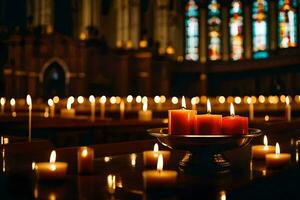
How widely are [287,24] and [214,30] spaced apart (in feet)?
12.4

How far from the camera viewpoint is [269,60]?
724 inches

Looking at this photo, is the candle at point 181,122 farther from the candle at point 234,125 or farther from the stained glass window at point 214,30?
the stained glass window at point 214,30

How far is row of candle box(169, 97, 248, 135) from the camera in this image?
1790 mm

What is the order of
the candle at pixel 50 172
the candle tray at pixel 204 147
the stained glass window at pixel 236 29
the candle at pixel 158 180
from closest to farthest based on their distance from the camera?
Result: 1. the candle at pixel 158 180
2. the candle at pixel 50 172
3. the candle tray at pixel 204 147
4. the stained glass window at pixel 236 29

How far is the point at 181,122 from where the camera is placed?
1.80 m

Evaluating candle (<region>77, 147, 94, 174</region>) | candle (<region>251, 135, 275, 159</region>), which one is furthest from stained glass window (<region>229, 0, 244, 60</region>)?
candle (<region>77, 147, 94, 174</region>)

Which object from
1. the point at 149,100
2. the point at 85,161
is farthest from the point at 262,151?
the point at 149,100

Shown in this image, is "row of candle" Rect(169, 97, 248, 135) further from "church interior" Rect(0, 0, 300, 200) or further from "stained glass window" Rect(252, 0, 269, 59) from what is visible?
"stained glass window" Rect(252, 0, 269, 59)

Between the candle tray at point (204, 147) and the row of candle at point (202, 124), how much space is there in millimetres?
49

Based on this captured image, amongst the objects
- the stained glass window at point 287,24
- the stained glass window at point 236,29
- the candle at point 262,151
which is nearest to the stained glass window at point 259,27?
the stained glass window at point 236,29

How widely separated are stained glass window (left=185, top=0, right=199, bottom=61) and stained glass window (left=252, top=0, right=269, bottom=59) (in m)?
2.95

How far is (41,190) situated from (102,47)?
1485cm

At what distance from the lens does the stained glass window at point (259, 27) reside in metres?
21.2

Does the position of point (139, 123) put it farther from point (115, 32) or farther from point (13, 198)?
point (115, 32)
